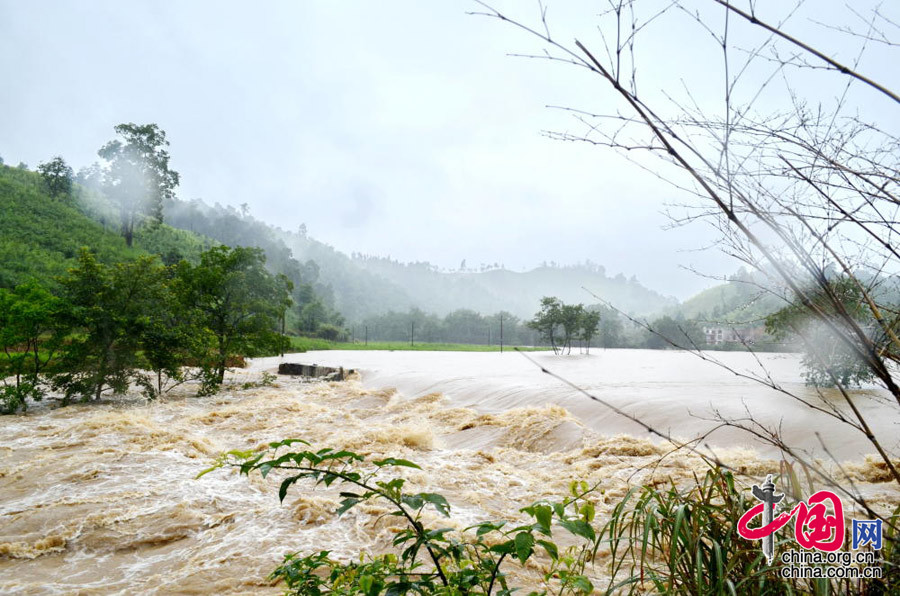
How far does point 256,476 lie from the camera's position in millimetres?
6094

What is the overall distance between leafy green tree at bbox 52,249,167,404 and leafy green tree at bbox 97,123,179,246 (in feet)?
120

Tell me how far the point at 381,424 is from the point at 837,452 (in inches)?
303

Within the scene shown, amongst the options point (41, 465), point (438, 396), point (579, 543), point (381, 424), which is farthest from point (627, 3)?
point (438, 396)

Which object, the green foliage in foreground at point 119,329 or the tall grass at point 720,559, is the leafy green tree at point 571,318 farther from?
the tall grass at point 720,559

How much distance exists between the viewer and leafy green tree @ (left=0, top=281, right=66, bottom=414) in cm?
942

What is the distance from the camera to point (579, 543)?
431 centimetres

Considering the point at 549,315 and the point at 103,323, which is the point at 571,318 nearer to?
the point at 549,315

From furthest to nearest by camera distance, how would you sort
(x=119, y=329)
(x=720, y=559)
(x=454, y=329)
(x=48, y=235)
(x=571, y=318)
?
(x=454, y=329) → (x=571, y=318) → (x=48, y=235) → (x=119, y=329) → (x=720, y=559)

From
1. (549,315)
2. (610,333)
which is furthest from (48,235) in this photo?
(610,333)

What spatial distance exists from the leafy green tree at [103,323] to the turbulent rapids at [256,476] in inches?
27.4

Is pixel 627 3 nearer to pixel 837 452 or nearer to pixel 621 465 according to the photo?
pixel 621 465

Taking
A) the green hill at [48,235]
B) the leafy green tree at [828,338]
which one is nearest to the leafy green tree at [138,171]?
the green hill at [48,235]

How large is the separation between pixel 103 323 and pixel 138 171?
1523 inches

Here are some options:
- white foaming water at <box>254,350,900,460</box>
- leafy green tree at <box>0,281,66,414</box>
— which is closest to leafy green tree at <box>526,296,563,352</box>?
white foaming water at <box>254,350,900,460</box>
